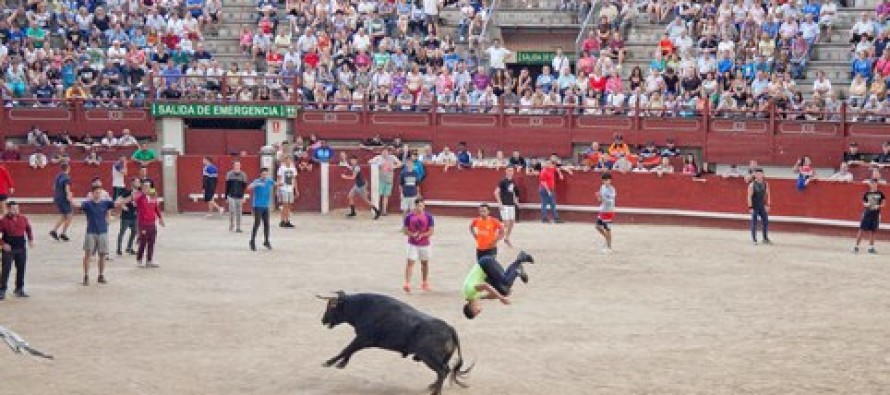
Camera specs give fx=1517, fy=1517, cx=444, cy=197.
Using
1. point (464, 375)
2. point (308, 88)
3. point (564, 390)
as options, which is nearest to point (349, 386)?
Result: point (464, 375)

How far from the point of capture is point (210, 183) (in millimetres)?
31172

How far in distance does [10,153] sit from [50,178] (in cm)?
132

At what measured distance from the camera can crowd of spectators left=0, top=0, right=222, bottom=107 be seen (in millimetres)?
34812

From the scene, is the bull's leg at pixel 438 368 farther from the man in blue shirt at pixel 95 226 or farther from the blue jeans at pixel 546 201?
the blue jeans at pixel 546 201

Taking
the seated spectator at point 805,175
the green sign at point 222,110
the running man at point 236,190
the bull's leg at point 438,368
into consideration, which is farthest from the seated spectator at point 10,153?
the bull's leg at point 438,368

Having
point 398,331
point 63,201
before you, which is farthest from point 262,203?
point 398,331

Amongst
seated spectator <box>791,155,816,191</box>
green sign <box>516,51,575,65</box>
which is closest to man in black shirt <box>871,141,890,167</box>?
seated spectator <box>791,155,816,191</box>

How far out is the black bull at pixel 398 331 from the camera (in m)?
14.8

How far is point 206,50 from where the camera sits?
123ft

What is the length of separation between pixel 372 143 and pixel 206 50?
601cm

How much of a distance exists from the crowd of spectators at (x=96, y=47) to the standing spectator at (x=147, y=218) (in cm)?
1134

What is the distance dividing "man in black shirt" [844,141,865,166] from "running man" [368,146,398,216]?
29.7 feet

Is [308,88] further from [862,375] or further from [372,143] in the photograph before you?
[862,375]

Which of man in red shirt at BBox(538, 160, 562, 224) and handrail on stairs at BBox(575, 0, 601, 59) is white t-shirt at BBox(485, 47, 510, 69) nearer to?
handrail on stairs at BBox(575, 0, 601, 59)
